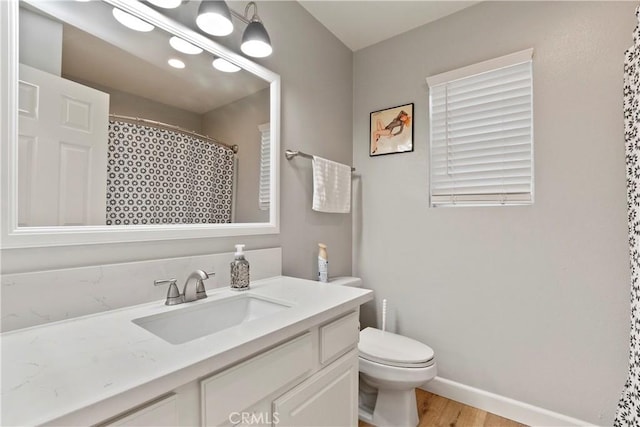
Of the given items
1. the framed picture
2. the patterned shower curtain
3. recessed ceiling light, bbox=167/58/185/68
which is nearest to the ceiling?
the framed picture

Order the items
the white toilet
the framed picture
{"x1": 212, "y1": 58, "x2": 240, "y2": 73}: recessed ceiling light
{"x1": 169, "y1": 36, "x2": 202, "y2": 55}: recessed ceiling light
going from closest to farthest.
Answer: {"x1": 169, "y1": 36, "x2": 202, "y2": 55}: recessed ceiling light < {"x1": 212, "y1": 58, "x2": 240, "y2": 73}: recessed ceiling light < the white toilet < the framed picture

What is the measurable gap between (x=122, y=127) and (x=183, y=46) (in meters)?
0.43

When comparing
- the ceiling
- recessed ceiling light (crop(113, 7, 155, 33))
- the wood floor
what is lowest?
the wood floor

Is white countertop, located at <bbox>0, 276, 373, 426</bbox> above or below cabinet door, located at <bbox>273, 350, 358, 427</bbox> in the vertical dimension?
above

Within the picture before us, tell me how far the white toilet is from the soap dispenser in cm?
76

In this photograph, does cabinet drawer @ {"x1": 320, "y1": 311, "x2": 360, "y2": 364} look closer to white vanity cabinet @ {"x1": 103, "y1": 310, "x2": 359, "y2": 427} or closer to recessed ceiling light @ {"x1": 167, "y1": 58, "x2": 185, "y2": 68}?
white vanity cabinet @ {"x1": 103, "y1": 310, "x2": 359, "y2": 427}

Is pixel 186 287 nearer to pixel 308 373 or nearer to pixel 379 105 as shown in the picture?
pixel 308 373

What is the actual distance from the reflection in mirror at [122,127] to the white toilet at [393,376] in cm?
93

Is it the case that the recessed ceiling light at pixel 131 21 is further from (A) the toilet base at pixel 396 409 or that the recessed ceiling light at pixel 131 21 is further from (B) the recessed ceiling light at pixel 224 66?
(A) the toilet base at pixel 396 409

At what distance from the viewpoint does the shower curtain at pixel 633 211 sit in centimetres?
109

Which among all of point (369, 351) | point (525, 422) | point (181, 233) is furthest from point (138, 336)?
Answer: point (525, 422)

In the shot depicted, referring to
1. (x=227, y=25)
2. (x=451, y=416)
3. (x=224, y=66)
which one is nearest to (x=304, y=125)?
(x=224, y=66)

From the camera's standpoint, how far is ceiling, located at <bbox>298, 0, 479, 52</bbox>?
1715 mm

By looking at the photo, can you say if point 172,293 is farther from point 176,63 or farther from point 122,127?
point 176,63
